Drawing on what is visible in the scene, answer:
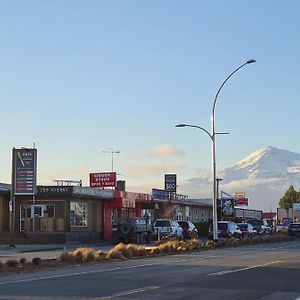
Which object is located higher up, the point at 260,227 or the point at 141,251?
the point at 260,227

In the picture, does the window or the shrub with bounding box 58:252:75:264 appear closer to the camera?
the shrub with bounding box 58:252:75:264

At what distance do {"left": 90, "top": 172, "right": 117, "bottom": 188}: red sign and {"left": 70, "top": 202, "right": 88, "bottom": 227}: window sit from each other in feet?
32.7

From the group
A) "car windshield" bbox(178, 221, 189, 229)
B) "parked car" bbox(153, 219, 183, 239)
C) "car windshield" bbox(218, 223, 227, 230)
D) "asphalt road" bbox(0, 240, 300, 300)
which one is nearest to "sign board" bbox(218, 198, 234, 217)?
"car windshield" bbox(178, 221, 189, 229)

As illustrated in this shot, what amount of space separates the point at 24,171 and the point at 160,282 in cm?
2788

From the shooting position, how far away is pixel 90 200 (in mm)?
54656

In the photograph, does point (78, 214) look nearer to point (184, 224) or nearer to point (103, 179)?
point (184, 224)

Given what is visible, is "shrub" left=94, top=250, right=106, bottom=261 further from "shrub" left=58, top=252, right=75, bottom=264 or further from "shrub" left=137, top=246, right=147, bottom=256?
"shrub" left=137, top=246, right=147, bottom=256

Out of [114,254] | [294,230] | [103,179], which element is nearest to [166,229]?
[103,179]

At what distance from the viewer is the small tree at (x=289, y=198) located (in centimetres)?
14362

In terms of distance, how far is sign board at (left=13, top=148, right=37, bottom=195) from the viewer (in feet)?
142

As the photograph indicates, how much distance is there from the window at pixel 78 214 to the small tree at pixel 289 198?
311 feet

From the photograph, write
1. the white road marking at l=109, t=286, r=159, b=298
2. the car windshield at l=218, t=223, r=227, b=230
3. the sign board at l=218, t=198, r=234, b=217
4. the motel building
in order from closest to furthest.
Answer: the white road marking at l=109, t=286, r=159, b=298 → the motel building → the car windshield at l=218, t=223, r=227, b=230 → the sign board at l=218, t=198, r=234, b=217

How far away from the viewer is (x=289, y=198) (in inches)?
5738

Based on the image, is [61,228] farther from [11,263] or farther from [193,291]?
[193,291]
